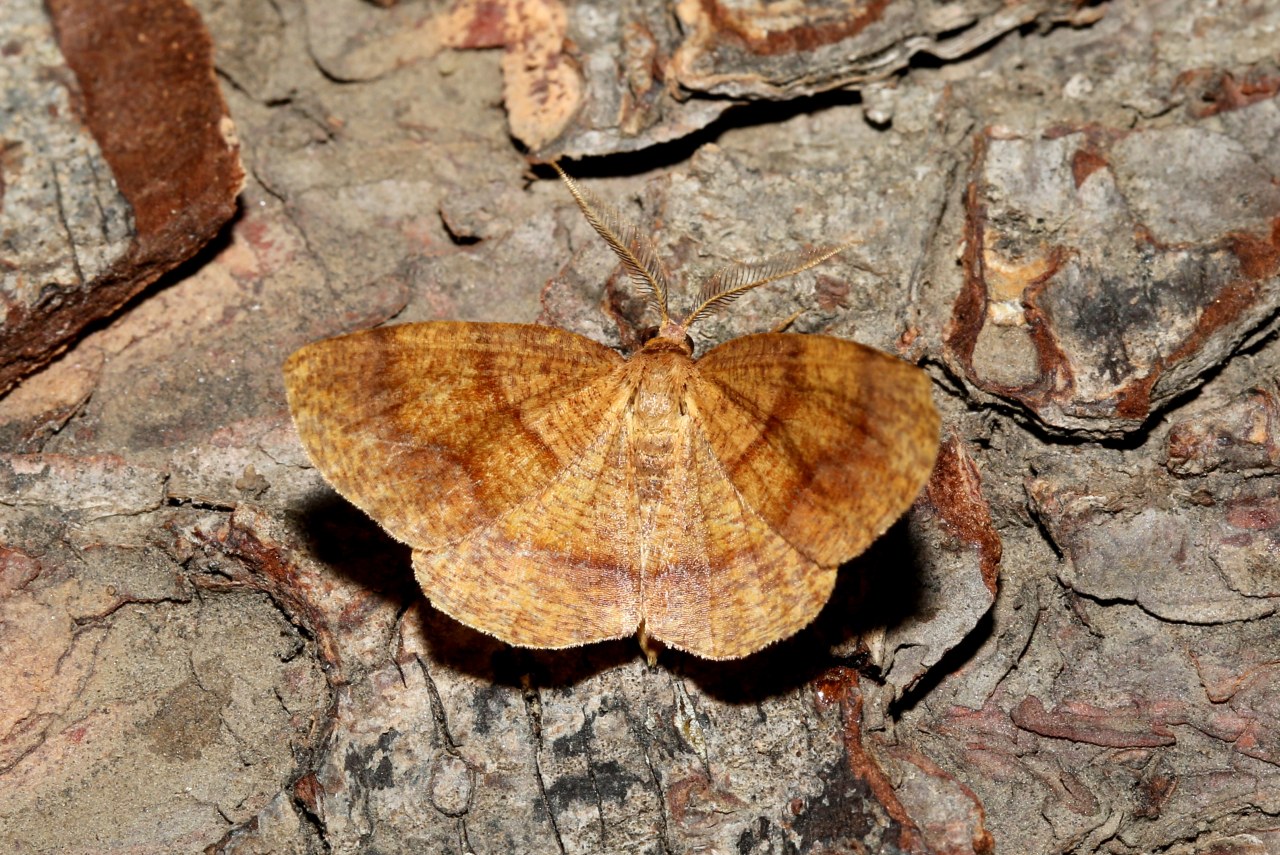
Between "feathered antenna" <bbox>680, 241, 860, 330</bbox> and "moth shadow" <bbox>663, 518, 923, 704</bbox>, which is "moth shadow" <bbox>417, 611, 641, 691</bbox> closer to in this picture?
"moth shadow" <bbox>663, 518, 923, 704</bbox>

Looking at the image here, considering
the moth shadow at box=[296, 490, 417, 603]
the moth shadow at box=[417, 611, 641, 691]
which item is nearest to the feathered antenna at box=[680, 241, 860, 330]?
the moth shadow at box=[417, 611, 641, 691]

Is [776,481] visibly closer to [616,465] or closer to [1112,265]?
[616,465]

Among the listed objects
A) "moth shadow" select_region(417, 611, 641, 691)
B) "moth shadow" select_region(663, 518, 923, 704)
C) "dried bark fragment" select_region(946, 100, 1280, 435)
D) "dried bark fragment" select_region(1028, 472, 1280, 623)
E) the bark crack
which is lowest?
the bark crack

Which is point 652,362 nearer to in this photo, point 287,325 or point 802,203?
point 802,203

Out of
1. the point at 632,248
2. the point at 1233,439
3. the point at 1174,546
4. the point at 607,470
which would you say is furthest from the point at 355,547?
the point at 1233,439

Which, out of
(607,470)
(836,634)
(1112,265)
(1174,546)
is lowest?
(836,634)

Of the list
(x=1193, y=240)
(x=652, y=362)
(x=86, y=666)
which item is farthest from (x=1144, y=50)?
(x=86, y=666)

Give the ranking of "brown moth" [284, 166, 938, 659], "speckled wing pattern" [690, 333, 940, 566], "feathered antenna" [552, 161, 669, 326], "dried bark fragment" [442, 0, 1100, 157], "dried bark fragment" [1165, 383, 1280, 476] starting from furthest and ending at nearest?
"dried bark fragment" [442, 0, 1100, 157] < "feathered antenna" [552, 161, 669, 326] < "dried bark fragment" [1165, 383, 1280, 476] < "brown moth" [284, 166, 938, 659] < "speckled wing pattern" [690, 333, 940, 566]
